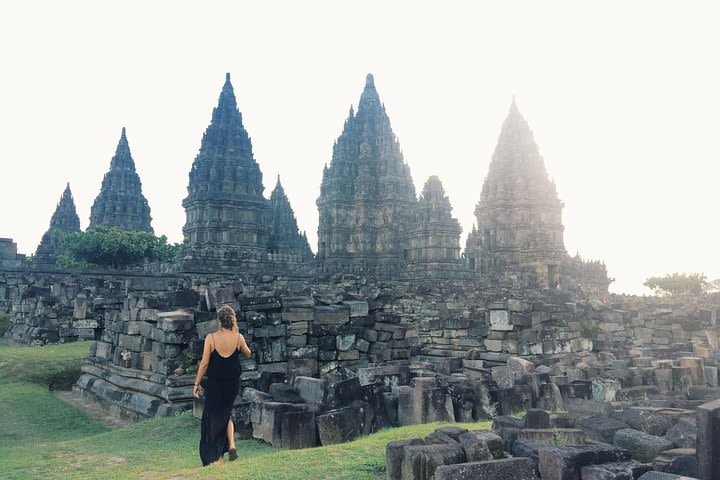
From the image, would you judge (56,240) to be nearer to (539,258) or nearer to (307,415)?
(539,258)

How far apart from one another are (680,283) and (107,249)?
49.6 m

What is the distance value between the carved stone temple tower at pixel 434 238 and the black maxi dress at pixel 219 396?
3526cm

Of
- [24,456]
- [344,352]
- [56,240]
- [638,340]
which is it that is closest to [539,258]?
[638,340]

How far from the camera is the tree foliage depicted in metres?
44.4

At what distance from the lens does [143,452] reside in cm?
640

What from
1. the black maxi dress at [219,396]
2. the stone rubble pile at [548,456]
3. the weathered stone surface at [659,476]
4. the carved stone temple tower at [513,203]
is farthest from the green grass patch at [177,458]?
the carved stone temple tower at [513,203]

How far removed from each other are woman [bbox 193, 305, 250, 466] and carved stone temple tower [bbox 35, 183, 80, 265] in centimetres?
5723

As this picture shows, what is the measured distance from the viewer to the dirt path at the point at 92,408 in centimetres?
948

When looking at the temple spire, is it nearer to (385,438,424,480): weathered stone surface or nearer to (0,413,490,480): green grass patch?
(0,413,490,480): green grass patch

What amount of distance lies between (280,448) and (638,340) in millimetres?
14265

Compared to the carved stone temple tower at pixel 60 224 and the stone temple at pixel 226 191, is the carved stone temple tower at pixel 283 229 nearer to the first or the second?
the stone temple at pixel 226 191

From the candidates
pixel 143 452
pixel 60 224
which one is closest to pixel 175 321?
pixel 143 452

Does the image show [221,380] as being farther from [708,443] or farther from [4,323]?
[4,323]

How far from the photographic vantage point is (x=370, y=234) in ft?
169
